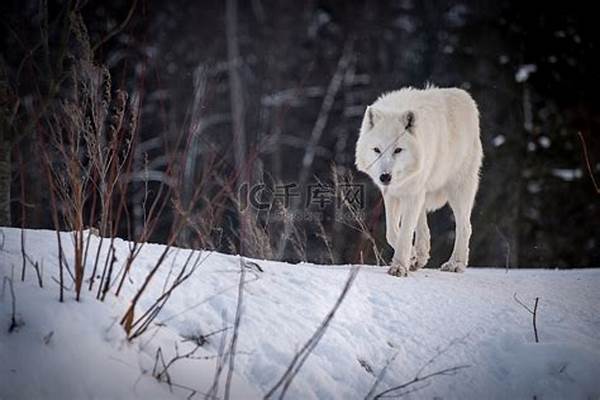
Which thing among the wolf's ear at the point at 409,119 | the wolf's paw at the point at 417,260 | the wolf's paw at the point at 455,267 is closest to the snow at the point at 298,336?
the wolf's paw at the point at 417,260

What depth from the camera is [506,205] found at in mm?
12898

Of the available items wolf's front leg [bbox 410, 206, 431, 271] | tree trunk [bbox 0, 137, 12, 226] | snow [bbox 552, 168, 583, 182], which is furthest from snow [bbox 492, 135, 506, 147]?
tree trunk [bbox 0, 137, 12, 226]

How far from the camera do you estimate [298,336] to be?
2682 millimetres

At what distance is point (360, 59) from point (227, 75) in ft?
11.6

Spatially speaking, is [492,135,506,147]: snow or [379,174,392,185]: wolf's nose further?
[492,135,506,147]: snow

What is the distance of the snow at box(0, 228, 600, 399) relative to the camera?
2035mm

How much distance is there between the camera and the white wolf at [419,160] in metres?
4.31

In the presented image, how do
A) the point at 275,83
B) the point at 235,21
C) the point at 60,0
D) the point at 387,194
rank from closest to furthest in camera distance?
the point at 387,194, the point at 60,0, the point at 275,83, the point at 235,21

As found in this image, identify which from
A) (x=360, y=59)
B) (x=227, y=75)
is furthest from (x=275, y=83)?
(x=360, y=59)

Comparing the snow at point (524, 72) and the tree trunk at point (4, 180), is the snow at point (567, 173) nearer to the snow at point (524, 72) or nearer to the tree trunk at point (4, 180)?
the snow at point (524, 72)

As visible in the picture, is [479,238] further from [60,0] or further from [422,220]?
[60,0]

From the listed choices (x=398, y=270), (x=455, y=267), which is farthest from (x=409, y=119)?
(x=455, y=267)

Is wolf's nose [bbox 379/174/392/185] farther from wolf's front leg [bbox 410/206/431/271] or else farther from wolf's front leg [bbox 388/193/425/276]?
wolf's front leg [bbox 410/206/431/271]

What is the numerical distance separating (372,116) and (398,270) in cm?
122
